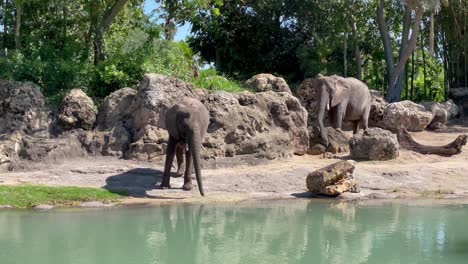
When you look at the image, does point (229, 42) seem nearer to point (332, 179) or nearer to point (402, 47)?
point (402, 47)

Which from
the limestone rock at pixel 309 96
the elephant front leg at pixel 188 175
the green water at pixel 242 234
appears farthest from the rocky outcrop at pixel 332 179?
the limestone rock at pixel 309 96

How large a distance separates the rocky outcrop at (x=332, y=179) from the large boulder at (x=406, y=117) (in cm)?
823

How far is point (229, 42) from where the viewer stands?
31562mm

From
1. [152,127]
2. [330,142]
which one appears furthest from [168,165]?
[330,142]

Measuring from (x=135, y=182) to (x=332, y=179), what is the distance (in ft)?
15.2

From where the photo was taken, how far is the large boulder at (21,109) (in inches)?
741

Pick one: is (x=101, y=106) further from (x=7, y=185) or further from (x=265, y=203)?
(x=265, y=203)

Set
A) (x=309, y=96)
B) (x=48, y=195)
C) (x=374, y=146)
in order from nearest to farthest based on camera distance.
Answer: (x=48, y=195)
(x=374, y=146)
(x=309, y=96)

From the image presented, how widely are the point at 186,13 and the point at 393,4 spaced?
1336cm

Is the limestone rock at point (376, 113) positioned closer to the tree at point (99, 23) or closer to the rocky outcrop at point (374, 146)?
the rocky outcrop at point (374, 146)

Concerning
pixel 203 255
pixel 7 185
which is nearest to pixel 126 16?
pixel 7 185

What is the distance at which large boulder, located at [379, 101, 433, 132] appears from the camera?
24359mm

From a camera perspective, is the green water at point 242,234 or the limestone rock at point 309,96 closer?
the green water at point 242,234

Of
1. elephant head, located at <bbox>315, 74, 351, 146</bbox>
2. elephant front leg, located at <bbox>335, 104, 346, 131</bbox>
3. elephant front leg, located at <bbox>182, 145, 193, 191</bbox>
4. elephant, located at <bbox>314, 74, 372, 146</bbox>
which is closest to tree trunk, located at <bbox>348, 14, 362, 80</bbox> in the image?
elephant, located at <bbox>314, 74, 372, 146</bbox>
